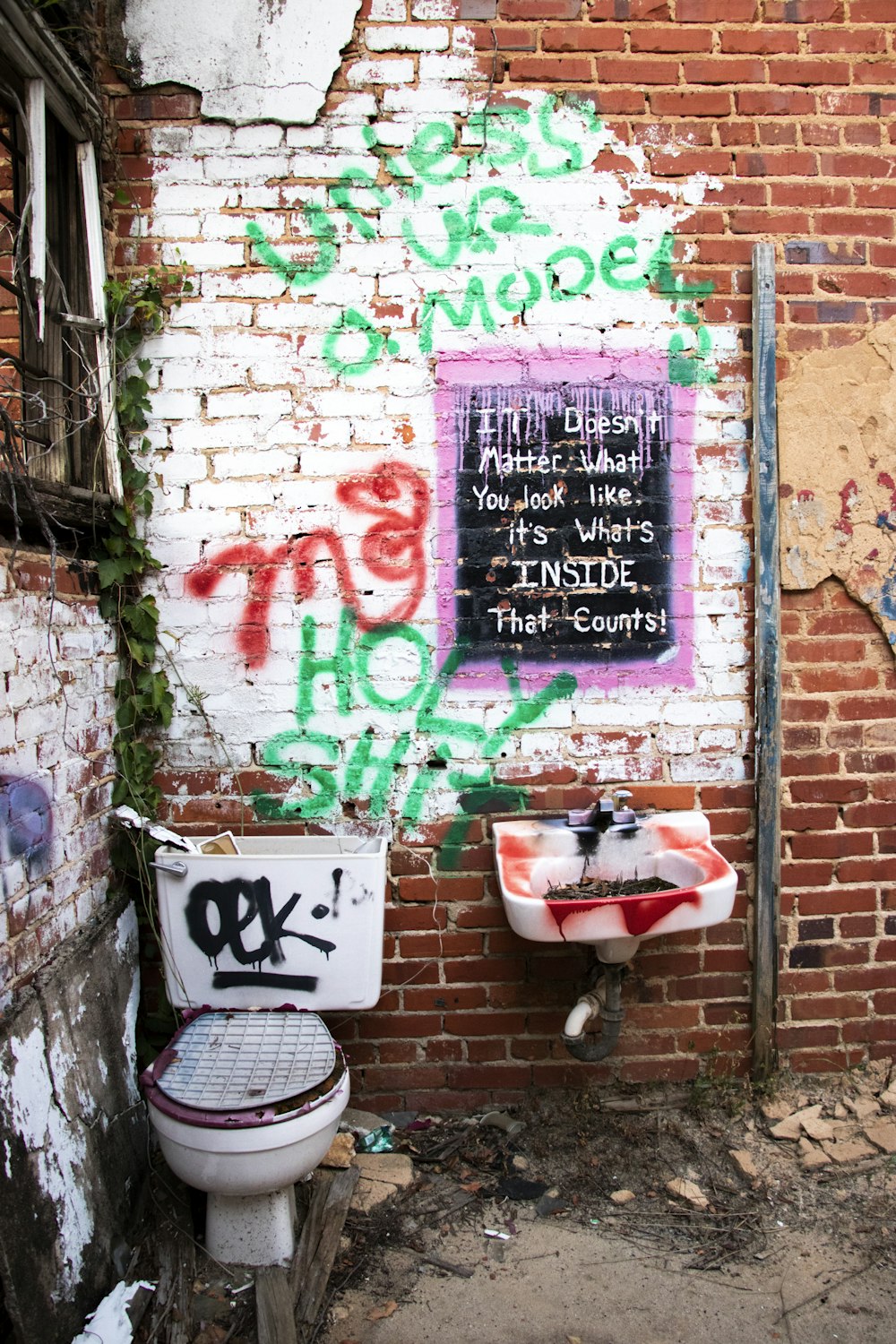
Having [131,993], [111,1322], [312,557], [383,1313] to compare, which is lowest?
[383,1313]

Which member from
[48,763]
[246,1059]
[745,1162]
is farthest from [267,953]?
[745,1162]

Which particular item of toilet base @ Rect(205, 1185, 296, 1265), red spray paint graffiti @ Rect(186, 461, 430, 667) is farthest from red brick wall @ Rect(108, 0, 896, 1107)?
toilet base @ Rect(205, 1185, 296, 1265)

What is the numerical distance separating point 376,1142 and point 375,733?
3.71 ft

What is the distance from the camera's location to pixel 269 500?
2.60 metres

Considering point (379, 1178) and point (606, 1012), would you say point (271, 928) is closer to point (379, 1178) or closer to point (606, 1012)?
point (379, 1178)

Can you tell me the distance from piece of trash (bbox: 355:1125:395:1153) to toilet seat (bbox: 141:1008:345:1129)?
1.58 ft

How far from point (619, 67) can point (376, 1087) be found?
9.81ft

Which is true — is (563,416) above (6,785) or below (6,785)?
above

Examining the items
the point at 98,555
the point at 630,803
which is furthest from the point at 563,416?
the point at 98,555

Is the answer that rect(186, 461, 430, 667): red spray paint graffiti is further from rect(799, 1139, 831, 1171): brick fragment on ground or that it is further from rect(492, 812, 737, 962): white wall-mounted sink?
rect(799, 1139, 831, 1171): brick fragment on ground

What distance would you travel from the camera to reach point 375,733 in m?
2.63

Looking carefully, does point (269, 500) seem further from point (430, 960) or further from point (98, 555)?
point (430, 960)

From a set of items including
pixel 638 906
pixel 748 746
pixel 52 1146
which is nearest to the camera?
pixel 52 1146

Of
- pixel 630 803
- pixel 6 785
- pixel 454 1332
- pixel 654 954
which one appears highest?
pixel 6 785
